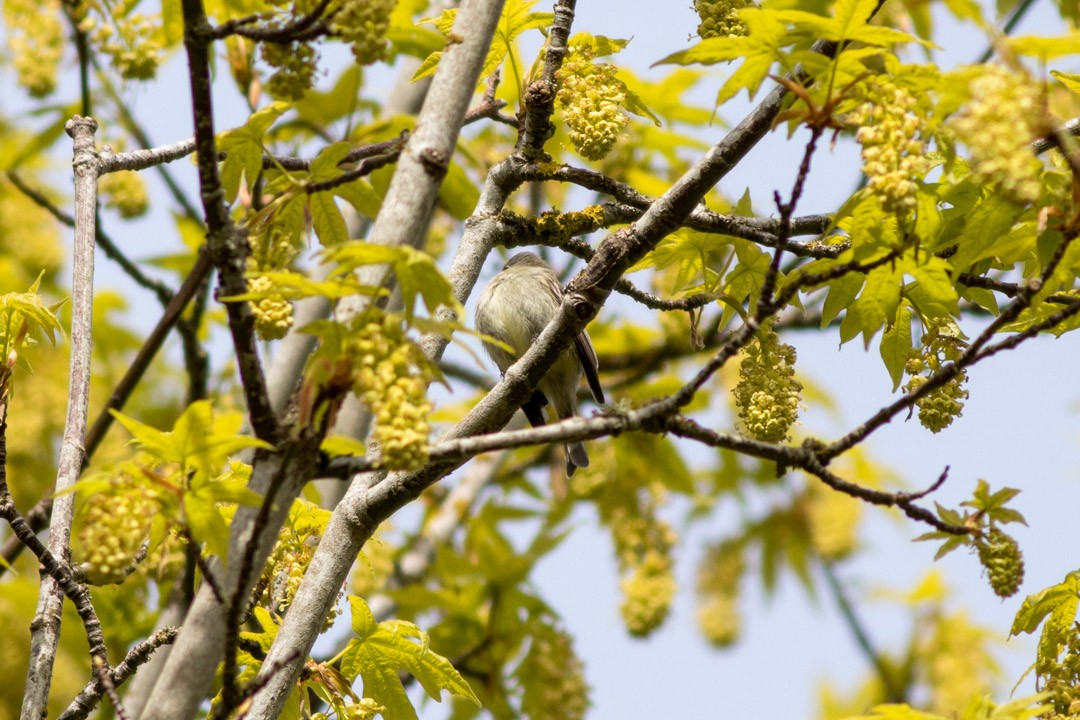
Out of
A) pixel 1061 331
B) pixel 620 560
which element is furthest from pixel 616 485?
pixel 1061 331

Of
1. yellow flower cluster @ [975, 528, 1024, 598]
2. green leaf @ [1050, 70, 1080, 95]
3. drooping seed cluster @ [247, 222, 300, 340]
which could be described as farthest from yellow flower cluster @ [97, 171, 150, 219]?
yellow flower cluster @ [975, 528, 1024, 598]

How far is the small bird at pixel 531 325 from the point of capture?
6270 millimetres

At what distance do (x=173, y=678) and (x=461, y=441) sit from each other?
2.12 feet

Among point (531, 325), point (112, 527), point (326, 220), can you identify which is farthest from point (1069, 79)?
point (531, 325)

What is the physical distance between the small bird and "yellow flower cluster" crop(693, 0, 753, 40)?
3.31m

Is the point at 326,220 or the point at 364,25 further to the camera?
the point at 326,220

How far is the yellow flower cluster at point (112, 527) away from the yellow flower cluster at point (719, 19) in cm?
183

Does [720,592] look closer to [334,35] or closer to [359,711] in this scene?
[359,711]

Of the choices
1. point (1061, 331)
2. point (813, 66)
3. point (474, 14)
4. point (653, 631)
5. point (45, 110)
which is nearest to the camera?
point (474, 14)

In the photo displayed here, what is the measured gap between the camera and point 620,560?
23.6 ft

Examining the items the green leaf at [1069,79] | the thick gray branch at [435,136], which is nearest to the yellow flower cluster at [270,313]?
the thick gray branch at [435,136]

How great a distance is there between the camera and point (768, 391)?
269cm

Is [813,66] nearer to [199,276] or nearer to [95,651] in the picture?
[95,651]

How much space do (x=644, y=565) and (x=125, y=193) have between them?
12.6 ft
